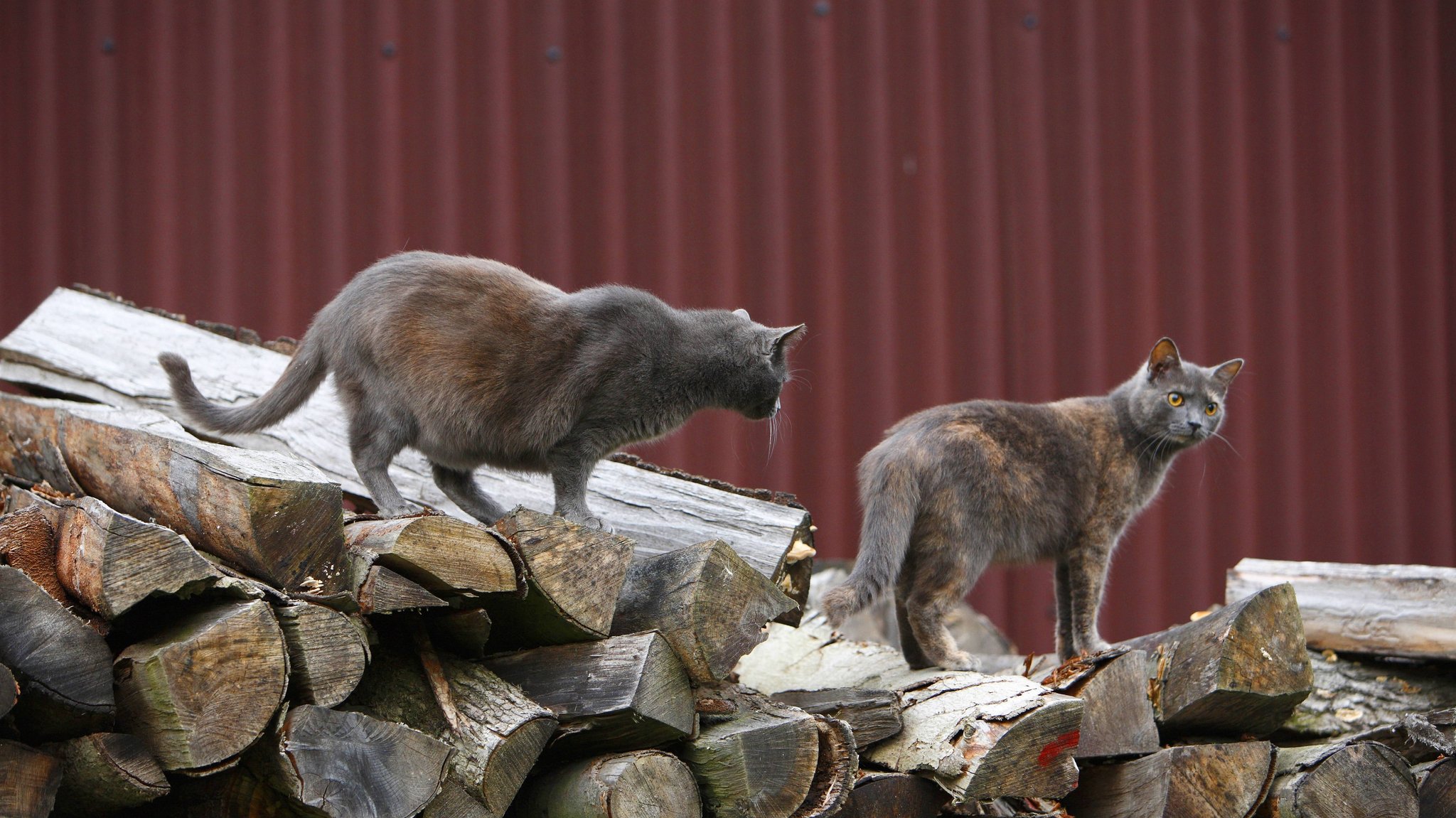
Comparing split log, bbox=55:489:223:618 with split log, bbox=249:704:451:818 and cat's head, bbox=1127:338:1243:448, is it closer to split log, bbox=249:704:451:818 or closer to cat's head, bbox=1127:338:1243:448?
split log, bbox=249:704:451:818

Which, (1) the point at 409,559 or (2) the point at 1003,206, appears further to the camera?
(2) the point at 1003,206

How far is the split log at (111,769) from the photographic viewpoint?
1806 millimetres

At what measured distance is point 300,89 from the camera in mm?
5574

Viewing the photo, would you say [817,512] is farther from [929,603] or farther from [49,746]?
[49,746]

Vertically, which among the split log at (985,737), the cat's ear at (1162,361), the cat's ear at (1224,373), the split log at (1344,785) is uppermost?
the cat's ear at (1162,361)

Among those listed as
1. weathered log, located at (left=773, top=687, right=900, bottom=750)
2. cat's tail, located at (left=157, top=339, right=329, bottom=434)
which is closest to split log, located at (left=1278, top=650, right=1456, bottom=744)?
weathered log, located at (left=773, top=687, right=900, bottom=750)

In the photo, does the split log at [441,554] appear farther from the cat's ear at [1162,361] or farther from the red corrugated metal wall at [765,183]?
the red corrugated metal wall at [765,183]

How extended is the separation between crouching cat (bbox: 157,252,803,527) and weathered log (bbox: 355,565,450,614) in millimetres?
795

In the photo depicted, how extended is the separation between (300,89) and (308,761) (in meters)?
4.44

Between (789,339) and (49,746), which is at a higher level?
(789,339)

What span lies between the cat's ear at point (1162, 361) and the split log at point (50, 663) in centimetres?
328

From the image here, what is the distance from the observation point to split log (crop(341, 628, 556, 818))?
82.0 inches

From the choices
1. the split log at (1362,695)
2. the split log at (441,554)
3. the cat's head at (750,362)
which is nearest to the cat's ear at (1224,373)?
the split log at (1362,695)

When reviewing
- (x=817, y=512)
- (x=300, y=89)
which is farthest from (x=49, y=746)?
(x=300, y=89)
